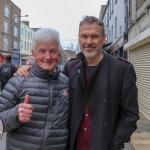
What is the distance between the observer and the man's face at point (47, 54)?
2654 mm

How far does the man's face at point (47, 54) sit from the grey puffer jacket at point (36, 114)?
0.05 metres

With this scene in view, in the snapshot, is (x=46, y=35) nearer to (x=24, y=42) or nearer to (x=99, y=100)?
(x=99, y=100)

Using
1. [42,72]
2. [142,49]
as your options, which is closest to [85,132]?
[42,72]

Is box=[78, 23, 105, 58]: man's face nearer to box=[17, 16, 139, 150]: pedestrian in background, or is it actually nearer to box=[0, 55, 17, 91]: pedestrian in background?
box=[17, 16, 139, 150]: pedestrian in background

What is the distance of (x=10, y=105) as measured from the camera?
2.56m

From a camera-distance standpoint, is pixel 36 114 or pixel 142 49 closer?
pixel 36 114

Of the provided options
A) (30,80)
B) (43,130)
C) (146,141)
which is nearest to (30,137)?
(43,130)

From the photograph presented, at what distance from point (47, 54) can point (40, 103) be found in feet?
1.29

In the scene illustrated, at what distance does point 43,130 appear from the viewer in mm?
2570

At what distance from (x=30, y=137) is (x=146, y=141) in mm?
5503

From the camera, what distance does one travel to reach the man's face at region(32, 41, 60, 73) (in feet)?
8.71

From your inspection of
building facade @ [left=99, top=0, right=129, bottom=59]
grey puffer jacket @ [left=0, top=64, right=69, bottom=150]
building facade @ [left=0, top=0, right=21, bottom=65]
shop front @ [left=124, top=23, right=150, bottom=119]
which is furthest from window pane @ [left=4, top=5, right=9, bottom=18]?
grey puffer jacket @ [left=0, top=64, right=69, bottom=150]

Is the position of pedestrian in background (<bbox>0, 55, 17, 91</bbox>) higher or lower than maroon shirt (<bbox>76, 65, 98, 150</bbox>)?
higher

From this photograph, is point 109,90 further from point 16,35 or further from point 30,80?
point 16,35
